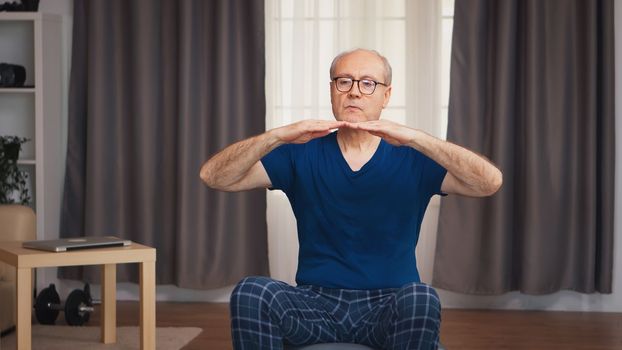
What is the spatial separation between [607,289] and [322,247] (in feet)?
8.45

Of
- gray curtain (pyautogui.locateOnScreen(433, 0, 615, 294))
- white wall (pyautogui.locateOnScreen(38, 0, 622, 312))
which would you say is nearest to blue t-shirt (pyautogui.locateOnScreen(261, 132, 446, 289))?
gray curtain (pyautogui.locateOnScreen(433, 0, 615, 294))

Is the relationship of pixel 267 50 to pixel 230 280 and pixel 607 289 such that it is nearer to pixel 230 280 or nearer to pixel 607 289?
pixel 230 280

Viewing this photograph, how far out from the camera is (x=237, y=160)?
241 centimetres

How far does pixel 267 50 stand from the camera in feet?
15.6

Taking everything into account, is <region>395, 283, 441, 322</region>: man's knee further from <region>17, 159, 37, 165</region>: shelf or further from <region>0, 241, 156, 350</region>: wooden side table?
<region>17, 159, 37, 165</region>: shelf

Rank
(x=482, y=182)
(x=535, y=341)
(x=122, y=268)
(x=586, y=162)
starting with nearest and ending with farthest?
1. (x=482, y=182)
2. (x=535, y=341)
3. (x=586, y=162)
4. (x=122, y=268)

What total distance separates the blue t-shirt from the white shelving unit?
255 cm

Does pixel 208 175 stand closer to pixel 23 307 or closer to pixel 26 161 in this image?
pixel 23 307

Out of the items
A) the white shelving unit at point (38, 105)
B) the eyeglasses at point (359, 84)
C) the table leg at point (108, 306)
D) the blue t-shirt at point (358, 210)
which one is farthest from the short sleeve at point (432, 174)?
the white shelving unit at point (38, 105)

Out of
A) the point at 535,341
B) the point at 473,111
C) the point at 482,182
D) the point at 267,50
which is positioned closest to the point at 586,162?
the point at 473,111


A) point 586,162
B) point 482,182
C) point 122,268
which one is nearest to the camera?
point 482,182

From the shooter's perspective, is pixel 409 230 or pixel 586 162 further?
pixel 586 162

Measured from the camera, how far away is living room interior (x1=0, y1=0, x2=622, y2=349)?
4.54m

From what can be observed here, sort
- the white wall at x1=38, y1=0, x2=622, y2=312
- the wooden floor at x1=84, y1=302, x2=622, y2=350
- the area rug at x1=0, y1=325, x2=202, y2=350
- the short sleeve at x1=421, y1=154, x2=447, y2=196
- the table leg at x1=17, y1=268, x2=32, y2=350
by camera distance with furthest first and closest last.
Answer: the white wall at x1=38, y1=0, x2=622, y2=312
the wooden floor at x1=84, y1=302, x2=622, y2=350
the area rug at x1=0, y1=325, x2=202, y2=350
the table leg at x1=17, y1=268, x2=32, y2=350
the short sleeve at x1=421, y1=154, x2=447, y2=196
